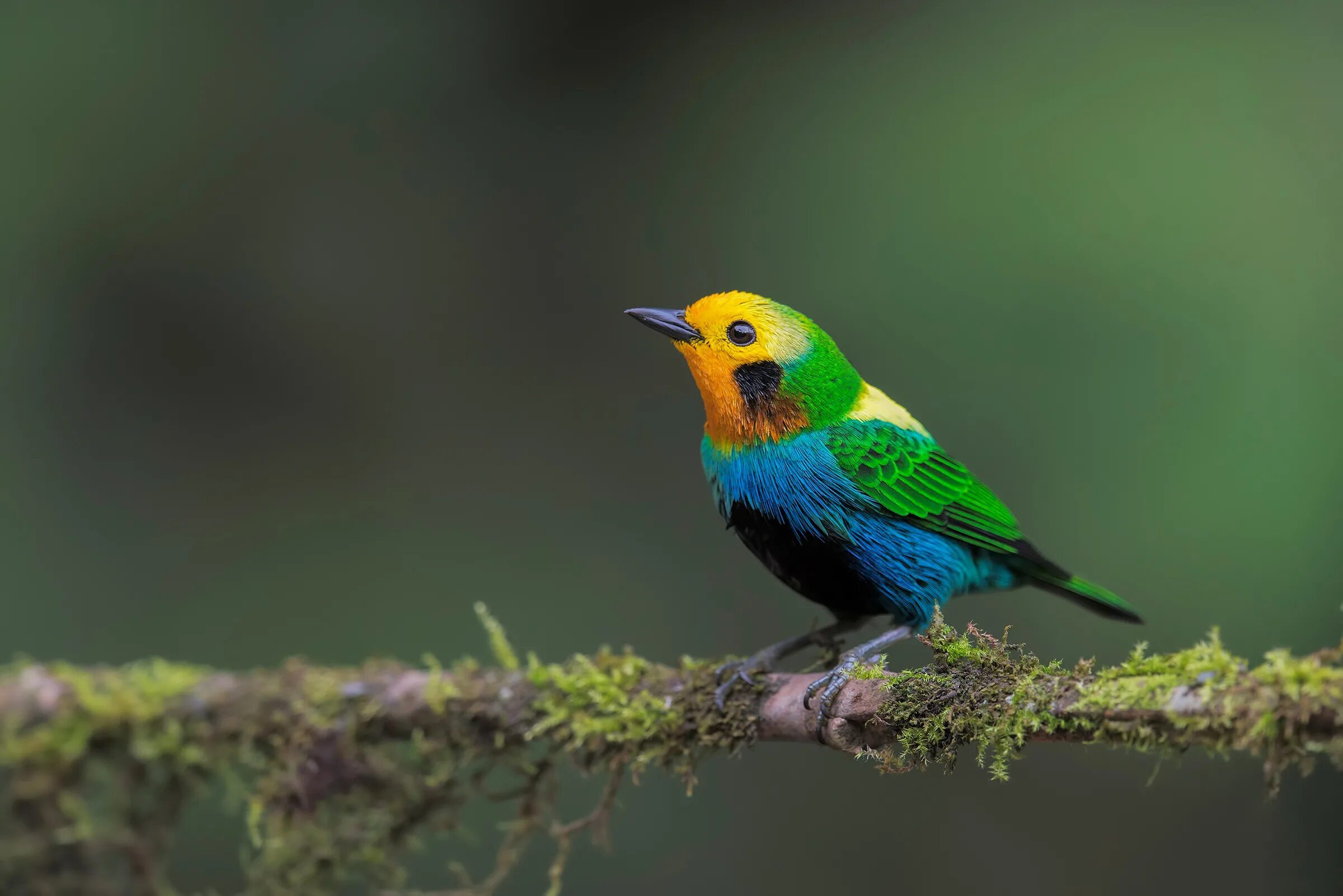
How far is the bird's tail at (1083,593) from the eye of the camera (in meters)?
3.43

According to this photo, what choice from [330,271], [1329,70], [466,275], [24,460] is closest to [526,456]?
[466,275]

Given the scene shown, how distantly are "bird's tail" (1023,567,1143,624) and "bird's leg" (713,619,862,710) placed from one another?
619 millimetres

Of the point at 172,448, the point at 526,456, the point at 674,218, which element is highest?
the point at 674,218

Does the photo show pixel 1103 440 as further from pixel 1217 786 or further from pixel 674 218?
pixel 674 218

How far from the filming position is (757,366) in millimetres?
3250

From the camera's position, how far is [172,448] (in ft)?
18.2

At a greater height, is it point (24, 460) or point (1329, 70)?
point (1329, 70)

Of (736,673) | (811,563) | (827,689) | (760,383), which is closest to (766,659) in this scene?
(736,673)

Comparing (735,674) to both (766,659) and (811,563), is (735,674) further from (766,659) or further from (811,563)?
Answer: (811,563)

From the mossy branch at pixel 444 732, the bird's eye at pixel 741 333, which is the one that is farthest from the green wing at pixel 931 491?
the mossy branch at pixel 444 732

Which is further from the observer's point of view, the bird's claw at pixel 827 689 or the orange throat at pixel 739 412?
the orange throat at pixel 739 412

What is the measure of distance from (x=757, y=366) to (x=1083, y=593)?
1312 mm

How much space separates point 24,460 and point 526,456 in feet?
8.02

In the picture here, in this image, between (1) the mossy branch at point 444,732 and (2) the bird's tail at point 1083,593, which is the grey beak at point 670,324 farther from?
(2) the bird's tail at point 1083,593
